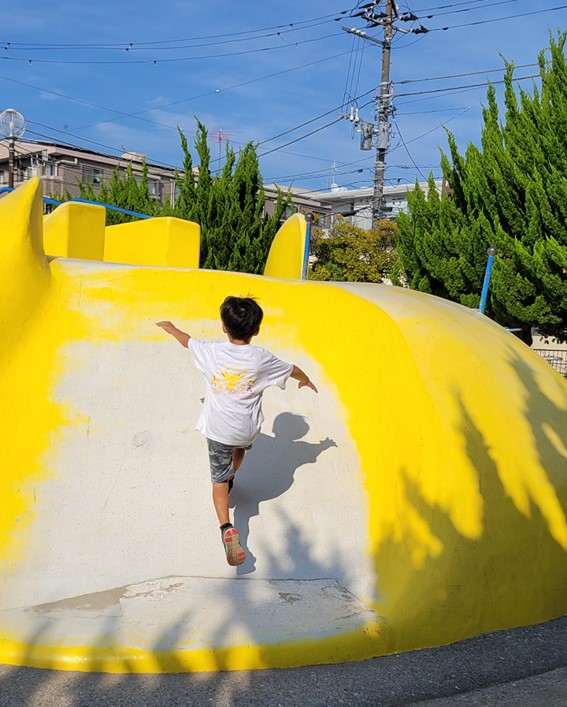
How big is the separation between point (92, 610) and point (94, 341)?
154cm

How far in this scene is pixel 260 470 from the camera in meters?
3.79

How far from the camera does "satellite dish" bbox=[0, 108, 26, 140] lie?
17873 millimetres

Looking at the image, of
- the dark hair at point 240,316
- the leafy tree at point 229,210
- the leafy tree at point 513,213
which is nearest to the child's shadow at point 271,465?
the dark hair at point 240,316

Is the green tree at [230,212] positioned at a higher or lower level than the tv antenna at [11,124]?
lower

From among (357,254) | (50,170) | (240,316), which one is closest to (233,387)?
(240,316)

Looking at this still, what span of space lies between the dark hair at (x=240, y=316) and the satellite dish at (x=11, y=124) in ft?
55.0

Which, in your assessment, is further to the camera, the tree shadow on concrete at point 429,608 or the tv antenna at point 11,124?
A: the tv antenna at point 11,124

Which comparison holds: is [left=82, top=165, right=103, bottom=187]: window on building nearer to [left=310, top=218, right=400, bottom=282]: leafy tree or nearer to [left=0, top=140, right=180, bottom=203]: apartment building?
[left=0, top=140, right=180, bottom=203]: apartment building

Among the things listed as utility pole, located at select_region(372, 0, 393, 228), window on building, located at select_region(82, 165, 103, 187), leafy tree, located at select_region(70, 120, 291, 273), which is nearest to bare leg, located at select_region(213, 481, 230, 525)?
leafy tree, located at select_region(70, 120, 291, 273)

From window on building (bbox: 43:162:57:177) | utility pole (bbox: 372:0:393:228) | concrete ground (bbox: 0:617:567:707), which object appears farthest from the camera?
window on building (bbox: 43:162:57:177)

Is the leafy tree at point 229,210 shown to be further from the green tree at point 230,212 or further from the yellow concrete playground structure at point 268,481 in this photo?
the yellow concrete playground structure at point 268,481

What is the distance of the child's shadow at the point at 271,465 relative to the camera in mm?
3607

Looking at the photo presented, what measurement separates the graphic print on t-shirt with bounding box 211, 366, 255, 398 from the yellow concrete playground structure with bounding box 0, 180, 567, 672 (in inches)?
22.3

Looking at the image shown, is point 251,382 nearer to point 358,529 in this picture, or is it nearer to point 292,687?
point 358,529
